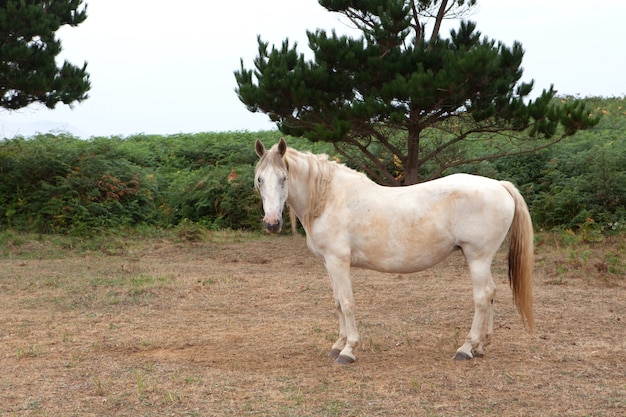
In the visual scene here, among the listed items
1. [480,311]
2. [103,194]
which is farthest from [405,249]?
[103,194]

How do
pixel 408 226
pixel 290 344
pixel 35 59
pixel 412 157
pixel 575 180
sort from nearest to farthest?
pixel 408 226 < pixel 290 344 < pixel 412 157 < pixel 575 180 < pixel 35 59

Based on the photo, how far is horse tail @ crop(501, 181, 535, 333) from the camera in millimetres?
5523

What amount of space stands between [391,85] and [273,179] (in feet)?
18.3

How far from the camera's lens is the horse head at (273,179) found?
5.07 m

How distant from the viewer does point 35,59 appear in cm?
1437

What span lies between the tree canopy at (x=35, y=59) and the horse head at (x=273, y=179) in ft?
34.6

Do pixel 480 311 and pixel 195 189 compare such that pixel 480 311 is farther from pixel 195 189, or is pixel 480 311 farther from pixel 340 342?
pixel 195 189

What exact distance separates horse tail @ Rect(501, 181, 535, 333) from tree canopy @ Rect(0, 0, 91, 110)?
11.4m

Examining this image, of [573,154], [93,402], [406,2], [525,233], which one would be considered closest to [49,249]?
[406,2]

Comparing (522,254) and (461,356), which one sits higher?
(522,254)

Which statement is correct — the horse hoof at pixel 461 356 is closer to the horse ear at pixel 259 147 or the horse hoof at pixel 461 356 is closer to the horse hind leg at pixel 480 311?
the horse hind leg at pixel 480 311

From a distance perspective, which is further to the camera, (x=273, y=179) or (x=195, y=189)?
(x=195, y=189)

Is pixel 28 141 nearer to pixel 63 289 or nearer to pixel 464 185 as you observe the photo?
pixel 63 289

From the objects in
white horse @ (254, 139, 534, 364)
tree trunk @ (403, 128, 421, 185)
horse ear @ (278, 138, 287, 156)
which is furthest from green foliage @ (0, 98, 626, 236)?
horse ear @ (278, 138, 287, 156)
